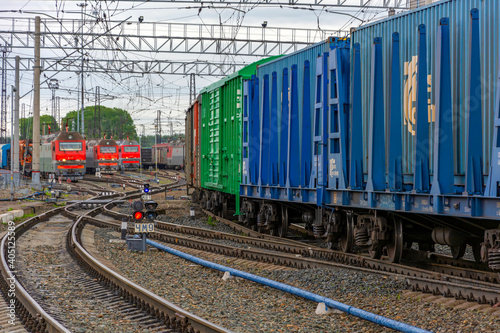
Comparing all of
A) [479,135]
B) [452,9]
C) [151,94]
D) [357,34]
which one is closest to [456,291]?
[479,135]

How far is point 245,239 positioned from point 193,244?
4.57ft

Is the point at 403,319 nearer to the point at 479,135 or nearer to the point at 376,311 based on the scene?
the point at 376,311

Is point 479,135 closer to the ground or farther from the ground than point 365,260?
farther from the ground

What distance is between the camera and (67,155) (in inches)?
1895

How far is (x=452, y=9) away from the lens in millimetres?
9883

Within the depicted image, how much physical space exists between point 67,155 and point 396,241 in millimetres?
40047

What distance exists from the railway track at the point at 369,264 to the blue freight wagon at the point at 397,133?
43 cm

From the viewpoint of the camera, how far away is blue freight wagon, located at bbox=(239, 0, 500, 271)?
9.33 metres

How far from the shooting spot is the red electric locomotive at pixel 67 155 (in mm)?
47938

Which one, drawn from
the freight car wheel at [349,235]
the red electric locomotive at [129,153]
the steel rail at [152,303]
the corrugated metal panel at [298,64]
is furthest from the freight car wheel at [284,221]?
the red electric locomotive at [129,153]

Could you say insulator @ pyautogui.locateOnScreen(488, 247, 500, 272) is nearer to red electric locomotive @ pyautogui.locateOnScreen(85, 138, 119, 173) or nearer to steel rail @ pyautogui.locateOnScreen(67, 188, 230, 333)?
steel rail @ pyautogui.locateOnScreen(67, 188, 230, 333)

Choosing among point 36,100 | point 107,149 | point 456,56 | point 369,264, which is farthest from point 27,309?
point 107,149

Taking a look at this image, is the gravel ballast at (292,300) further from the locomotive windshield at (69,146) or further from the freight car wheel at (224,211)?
the locomotive windshield at (69,146)

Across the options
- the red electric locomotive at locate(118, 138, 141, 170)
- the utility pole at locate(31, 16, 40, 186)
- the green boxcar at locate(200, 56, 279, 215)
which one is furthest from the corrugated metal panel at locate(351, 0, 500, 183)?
the red electric locomotive at locate(118, 138, 141, 170)
